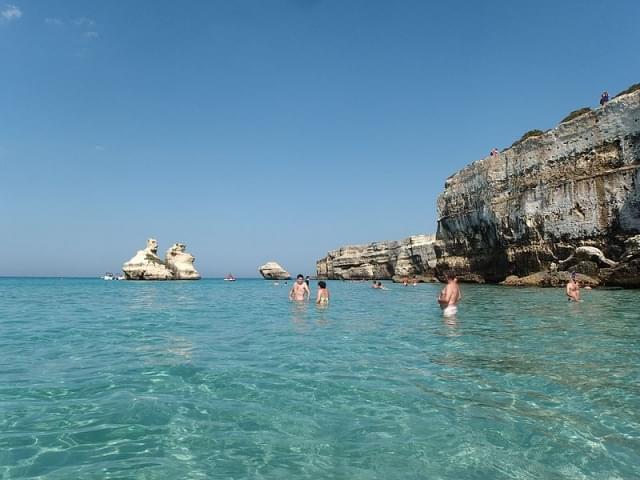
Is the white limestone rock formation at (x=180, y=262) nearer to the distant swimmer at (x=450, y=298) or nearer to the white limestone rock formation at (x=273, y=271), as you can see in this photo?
the white limestone rock formation at (x=273, y=271)

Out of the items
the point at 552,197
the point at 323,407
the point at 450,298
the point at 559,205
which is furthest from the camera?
the point at 552,197

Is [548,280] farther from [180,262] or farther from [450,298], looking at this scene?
[180,262]

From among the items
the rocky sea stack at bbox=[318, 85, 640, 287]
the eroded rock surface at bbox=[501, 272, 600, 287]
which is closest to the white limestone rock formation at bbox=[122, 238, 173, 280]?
the rocky sea stack at bbox=[318, 85, 640, 287]

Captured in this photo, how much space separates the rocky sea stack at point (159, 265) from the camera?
259 feet

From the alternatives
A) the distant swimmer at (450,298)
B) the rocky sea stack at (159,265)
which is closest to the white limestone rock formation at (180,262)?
the rocky sea stack at (159,265)

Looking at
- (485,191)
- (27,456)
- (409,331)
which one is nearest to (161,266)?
(485,191)

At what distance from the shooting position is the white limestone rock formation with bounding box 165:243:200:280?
8412 centimetres

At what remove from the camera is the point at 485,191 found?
42000 millimetres

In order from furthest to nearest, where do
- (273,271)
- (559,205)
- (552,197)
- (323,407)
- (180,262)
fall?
1. (273,271)
2. (180,262)
3. (552,197)
4. (559,205)
5. (323,407)

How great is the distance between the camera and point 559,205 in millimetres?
33688

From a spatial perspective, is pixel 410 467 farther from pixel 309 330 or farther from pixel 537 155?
pixel 537 155

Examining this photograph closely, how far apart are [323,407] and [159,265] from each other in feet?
266

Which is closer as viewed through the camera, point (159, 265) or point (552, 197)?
point (552, 197)

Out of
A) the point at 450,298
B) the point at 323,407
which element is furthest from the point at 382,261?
the point at 323,407
